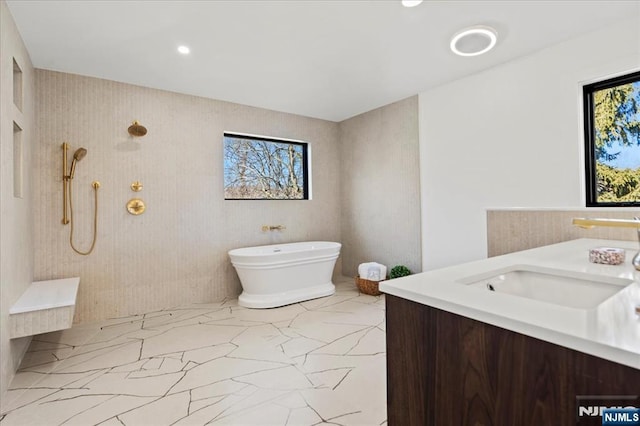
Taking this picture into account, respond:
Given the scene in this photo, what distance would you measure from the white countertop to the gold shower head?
338cm

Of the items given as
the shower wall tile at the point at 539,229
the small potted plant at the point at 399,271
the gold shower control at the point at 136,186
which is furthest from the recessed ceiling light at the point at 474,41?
the gold shower control at the point at 136,186

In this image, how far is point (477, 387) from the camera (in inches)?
31.3

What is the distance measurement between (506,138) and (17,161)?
4.21m

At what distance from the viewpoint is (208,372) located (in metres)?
2.17

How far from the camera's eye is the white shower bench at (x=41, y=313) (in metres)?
2.10

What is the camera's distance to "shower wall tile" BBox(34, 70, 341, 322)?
10.1 ft

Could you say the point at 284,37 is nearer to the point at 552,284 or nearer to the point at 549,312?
the point at 552,284

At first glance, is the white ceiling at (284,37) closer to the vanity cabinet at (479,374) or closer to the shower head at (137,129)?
the shower head at (137,129)

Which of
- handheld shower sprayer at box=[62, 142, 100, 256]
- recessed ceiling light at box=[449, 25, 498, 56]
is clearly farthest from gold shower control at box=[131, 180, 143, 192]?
recessed ceiling light at box=[449, 25, 498, 56]

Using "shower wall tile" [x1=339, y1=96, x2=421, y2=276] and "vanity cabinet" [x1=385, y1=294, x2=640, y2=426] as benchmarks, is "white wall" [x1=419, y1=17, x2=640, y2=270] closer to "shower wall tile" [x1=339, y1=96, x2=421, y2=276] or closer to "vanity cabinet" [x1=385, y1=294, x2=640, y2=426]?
"shower wall tile" [x1=339, y1=96, x2=421, y2=276]

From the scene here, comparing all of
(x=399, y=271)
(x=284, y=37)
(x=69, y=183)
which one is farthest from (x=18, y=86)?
(x=399, y=271)

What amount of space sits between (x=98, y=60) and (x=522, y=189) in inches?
163

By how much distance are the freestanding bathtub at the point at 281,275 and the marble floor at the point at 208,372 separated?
352mm

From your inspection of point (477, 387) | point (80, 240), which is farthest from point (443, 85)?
point (80, 240)
